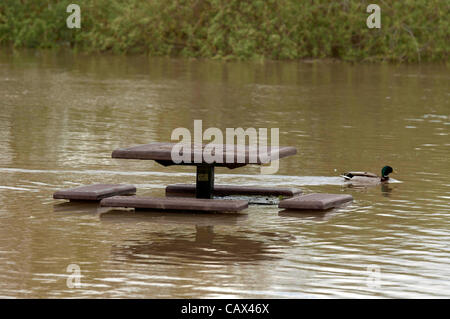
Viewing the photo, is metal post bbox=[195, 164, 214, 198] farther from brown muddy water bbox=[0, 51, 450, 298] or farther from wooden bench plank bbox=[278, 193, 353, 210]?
wooden bench plank bbox=[278, 193, 353, 210]

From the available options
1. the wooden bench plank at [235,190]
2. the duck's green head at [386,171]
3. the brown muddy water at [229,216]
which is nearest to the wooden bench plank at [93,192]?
the brown muddy water at [229,216]

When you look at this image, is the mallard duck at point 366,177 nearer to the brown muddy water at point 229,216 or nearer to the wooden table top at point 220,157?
the brown muddy water at point 229,216

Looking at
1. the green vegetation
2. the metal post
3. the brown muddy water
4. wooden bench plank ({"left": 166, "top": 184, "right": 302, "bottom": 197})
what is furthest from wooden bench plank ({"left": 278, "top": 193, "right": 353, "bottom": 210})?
the green vegetation

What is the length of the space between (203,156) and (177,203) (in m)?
0.69

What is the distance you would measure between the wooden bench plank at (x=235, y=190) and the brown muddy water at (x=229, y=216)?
1.48ft

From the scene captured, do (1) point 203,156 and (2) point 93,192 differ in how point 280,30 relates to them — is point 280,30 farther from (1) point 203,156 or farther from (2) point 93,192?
(1) point 203,156

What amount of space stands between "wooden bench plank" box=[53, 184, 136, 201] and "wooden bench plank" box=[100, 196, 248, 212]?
1.61 feet

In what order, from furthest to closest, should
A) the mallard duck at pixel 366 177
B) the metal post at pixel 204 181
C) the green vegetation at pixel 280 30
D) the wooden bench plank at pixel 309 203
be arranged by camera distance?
the green vegetation at pixel 280 30
the mallard duck at pixel 366 177
the metal post at pixel 204 181
the wooden bench plank at pixel 309 203

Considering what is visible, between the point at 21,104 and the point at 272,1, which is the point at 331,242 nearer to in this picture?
the point at 21,104

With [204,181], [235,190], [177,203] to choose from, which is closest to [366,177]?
[235,190]

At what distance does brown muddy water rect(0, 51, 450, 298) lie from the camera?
1032 centimetres

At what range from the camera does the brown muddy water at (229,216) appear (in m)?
10.3
